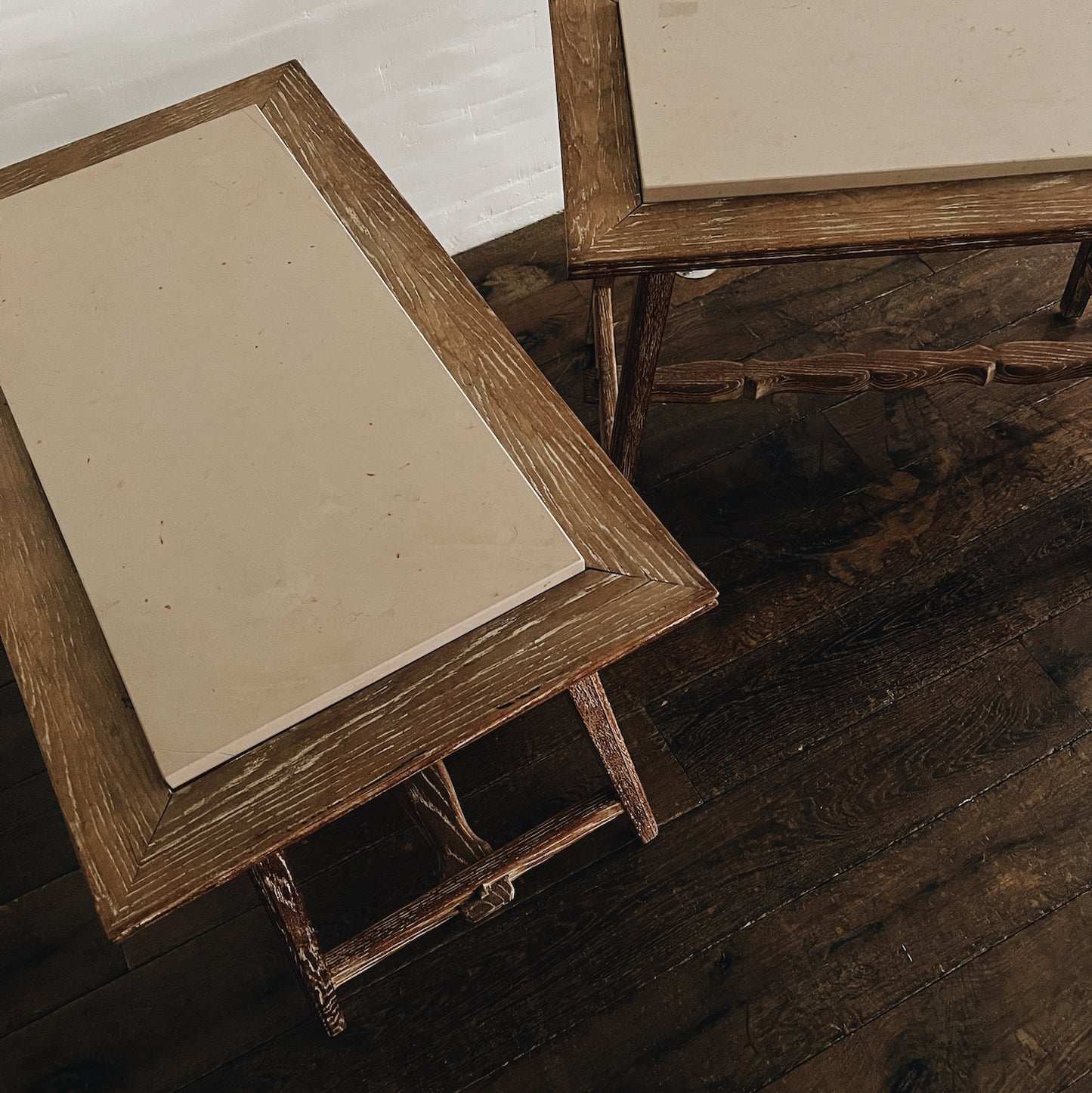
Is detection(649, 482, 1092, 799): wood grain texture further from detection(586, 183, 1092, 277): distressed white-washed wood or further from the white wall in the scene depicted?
the white wall

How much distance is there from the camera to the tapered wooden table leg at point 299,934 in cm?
92

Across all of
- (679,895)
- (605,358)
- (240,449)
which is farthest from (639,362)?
(679,895)

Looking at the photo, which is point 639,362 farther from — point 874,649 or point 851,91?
point 874,649

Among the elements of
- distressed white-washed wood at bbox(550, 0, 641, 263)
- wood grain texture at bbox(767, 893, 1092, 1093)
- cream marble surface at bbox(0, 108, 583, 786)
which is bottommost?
wood grain texture at bbox(767, 893, 1092, 1093)

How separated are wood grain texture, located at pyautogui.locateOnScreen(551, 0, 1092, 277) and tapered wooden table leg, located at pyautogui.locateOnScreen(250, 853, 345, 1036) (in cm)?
64

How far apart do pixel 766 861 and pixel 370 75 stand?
126cm

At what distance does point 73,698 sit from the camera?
2.37 feet

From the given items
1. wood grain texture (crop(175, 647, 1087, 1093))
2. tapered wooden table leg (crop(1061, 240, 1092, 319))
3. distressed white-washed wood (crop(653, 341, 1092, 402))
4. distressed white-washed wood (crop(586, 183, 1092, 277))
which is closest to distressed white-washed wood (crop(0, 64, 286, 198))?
distressed white-washed wood (crop(586, 183, 1092, 277))

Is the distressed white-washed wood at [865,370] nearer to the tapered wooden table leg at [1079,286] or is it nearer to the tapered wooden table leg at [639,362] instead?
the tapered wooden table leg at [639,362]

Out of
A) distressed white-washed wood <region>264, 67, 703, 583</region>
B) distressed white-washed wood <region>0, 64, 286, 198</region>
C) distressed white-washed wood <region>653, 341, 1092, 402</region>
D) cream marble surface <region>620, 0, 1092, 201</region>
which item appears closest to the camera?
distressed white-washed wood <region>264, 67, 703, 583</region>

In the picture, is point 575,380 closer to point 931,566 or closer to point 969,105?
point 931,566

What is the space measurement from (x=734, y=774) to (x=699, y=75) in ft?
2.85

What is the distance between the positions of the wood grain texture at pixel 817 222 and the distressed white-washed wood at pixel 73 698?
0.53 m

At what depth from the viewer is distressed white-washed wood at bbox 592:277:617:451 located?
1402 millimetres
